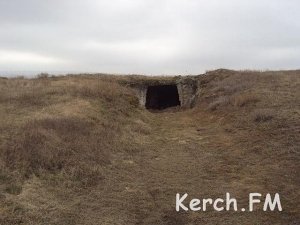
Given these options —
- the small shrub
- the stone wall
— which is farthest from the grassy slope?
the stone wall

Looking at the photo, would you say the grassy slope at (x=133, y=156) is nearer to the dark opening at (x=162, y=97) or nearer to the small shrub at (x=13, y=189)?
the small shrub at (x=13, y=189)

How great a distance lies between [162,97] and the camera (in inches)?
1459

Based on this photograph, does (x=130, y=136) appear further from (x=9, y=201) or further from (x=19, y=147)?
(x=9, y=201)

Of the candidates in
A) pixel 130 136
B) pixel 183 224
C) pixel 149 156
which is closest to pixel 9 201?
pixel 183 224

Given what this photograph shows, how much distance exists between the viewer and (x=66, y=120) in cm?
1548

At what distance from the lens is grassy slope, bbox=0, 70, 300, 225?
935cm

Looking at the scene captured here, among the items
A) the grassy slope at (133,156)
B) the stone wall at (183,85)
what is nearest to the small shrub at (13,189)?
the grassy slope at (133,156)

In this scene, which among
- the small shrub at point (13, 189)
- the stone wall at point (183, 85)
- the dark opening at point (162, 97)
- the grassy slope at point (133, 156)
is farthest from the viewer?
the dark opening at point (162, 97)

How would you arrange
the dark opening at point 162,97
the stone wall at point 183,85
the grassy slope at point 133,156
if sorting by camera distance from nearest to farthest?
the grassy slope at point 133,156 < the stone wall at point 183,85 < the dark opening at point 162,97

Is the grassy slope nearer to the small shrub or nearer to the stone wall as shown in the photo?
the small shrub

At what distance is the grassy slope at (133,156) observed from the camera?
9.35 metres

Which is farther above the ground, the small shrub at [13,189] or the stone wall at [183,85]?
the stone wall at [183,85]

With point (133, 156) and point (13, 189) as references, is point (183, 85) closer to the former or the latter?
point (133, 156)

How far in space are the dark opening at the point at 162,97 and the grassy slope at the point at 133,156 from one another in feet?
44.5
